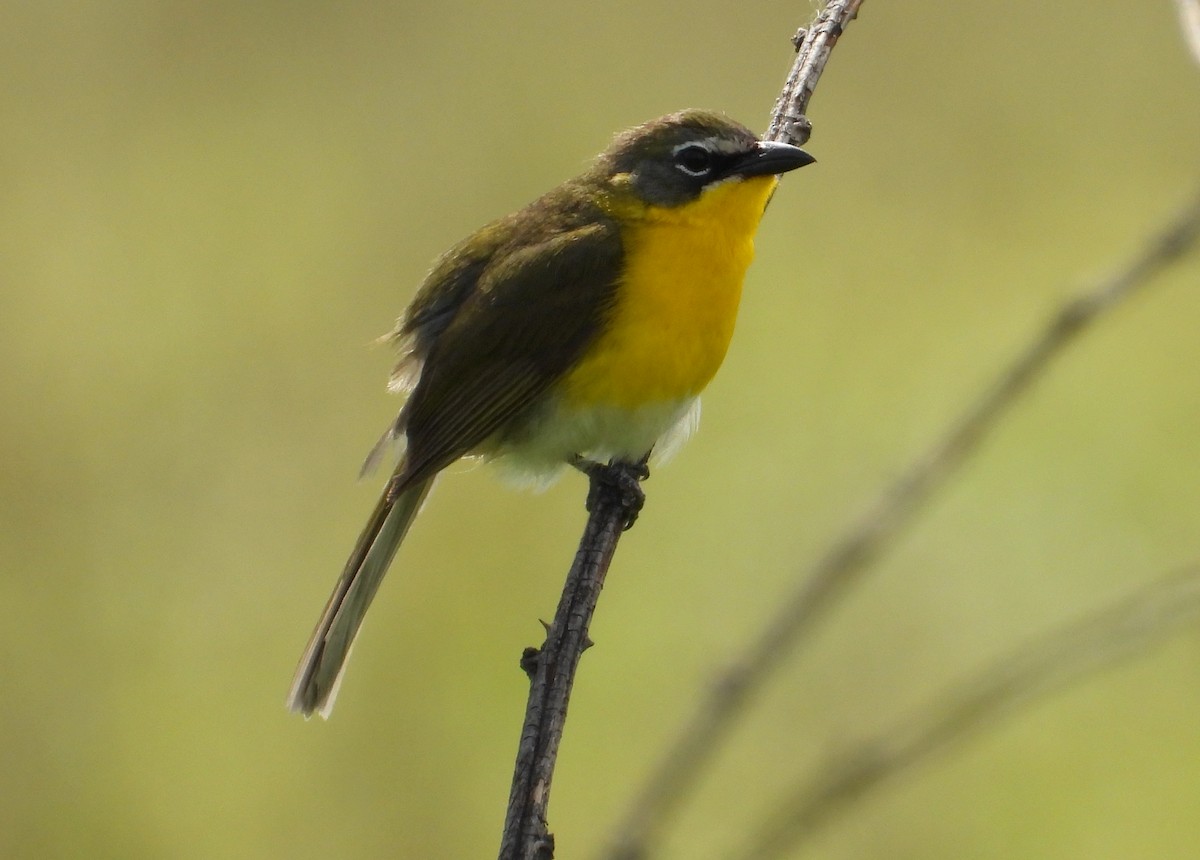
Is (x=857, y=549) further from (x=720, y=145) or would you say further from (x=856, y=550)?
(x=720, y=145)

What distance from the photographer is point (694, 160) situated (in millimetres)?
4453

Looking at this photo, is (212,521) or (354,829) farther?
(212,521)

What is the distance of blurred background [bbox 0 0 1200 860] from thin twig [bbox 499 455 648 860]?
127 cm

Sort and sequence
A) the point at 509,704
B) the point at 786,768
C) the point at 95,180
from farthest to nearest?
1. the point at 95,180
2. the point at 509,704
3. the point at 786,768

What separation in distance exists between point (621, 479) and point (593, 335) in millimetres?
473

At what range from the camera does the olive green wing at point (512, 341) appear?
14.2 feet

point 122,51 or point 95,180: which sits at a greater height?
Result: point 122,51

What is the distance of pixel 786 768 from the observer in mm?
5316

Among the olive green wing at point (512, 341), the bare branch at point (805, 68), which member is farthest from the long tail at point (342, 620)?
the bare branch at point (805, 68)

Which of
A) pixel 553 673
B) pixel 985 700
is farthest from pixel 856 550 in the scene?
pixel 553 673

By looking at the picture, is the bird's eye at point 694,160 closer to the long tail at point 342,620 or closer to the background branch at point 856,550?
the long tail at point 342,620

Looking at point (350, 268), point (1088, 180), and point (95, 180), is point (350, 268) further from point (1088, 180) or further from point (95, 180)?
point (1088, 180)

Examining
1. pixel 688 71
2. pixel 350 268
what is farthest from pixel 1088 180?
pixel 350 268

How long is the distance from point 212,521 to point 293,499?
0.36 metres
